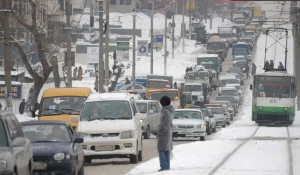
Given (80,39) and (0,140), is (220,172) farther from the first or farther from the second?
(80,39)

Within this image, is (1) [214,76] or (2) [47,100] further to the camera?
(1) [214,76]

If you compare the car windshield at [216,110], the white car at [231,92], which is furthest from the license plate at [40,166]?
the white car at [231,92]

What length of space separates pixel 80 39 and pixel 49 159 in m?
106

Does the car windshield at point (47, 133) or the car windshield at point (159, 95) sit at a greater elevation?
the car windshield at point (47, 133)

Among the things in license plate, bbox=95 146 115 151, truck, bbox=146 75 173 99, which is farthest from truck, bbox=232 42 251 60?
license plate, bbox=95 146 115 151

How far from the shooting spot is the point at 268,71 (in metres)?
54.2

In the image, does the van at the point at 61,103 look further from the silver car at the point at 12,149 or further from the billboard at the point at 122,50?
the billboard at the point at 122,50

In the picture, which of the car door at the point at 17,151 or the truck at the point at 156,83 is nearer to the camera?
the car door at the point at 17,151

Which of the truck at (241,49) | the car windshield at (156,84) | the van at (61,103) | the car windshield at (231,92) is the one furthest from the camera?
the truck at (241,49)

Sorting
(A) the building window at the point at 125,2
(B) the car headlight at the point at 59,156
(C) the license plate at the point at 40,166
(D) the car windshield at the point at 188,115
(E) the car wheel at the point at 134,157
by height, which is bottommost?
(D) the car windshield at the point at 188,115

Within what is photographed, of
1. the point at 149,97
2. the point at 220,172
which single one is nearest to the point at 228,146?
the point at 220,172

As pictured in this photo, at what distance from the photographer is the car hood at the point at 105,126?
24.6m

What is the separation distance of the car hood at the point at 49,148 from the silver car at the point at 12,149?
8.66 feet

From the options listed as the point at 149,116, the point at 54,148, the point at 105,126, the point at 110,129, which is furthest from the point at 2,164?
the point at 149,116
